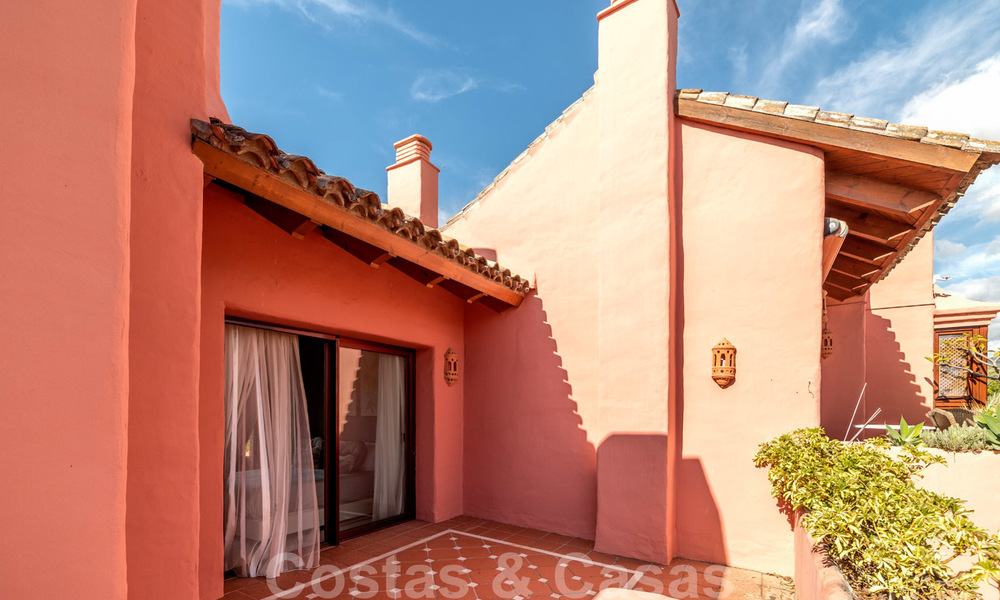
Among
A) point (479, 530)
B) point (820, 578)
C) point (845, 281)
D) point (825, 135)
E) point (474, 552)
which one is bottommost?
point (479, 530)

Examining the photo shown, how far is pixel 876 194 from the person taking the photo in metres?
5.52

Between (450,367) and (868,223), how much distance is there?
5.79m

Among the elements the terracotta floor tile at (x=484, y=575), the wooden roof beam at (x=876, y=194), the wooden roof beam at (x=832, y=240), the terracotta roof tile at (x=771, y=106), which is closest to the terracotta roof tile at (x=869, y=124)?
the terracotta roof tile at (x=771, y=106)

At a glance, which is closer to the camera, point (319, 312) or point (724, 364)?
point (319, 312)

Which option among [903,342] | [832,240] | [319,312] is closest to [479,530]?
[319,312]

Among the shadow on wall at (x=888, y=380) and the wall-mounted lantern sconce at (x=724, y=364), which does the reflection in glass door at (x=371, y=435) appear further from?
the shadow on wall at (x=888, y=380)

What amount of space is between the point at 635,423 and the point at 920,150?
151 inches

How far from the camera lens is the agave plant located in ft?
14.5

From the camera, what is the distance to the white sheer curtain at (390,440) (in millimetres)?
6617

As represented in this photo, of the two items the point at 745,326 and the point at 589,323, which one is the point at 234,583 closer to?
the point at 589,323

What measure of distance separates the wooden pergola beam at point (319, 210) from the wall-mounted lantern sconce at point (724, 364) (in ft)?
9.36

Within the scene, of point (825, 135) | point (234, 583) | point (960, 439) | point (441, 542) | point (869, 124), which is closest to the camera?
point (960, 439)

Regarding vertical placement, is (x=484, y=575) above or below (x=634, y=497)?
below

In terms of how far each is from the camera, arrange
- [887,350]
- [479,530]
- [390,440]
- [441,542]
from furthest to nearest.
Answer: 1. [887,350]
2. [390,440]
3. [479,530]
4. [441,542]
